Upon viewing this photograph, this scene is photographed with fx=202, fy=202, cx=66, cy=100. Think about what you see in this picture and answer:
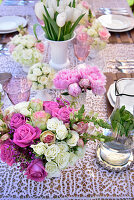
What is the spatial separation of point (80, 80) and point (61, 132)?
275 mm

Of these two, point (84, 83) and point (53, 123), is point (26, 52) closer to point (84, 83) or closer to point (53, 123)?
point (84, 83)

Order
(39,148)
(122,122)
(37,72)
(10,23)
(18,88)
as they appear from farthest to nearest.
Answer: (10,23) < (18,88) < (37,72) < (122,122) < (39,148)

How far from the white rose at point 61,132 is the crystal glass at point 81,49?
71 cm

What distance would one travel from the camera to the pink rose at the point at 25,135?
490 millimetres

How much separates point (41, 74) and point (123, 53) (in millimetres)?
680

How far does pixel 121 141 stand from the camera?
0.65m

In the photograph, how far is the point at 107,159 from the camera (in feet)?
2.26

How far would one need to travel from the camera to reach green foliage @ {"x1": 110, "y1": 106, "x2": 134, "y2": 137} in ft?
2.03

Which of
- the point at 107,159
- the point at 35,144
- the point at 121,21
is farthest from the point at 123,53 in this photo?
the point at 35,144

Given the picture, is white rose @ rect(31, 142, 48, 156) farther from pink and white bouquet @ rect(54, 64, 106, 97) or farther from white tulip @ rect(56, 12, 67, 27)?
white tulip @ rect(56, 12, 67, 27)

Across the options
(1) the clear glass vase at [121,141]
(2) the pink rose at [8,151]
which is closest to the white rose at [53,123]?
(2) the pink rose at [8,151]

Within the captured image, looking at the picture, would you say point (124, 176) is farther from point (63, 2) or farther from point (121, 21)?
point (121, 21)

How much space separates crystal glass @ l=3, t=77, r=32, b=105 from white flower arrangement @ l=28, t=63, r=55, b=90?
44 mm

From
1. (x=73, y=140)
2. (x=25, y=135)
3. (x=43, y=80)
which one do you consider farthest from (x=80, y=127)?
(x=43, y=80)
